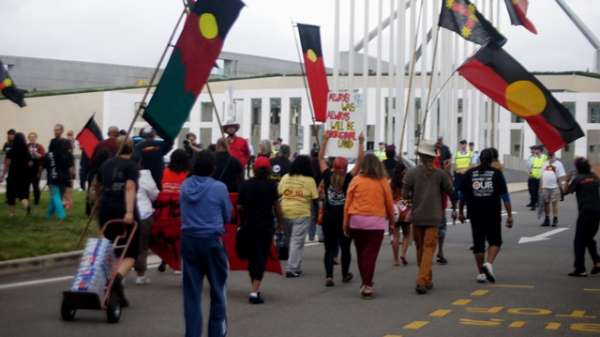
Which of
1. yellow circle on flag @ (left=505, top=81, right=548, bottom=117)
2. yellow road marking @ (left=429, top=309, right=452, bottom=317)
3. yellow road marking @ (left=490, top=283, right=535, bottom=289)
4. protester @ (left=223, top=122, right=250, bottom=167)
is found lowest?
yellow road marking @ (left=490, top=283, right=535, bottom=289)

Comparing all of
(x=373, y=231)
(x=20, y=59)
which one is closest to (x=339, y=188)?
(x=373, y=231)

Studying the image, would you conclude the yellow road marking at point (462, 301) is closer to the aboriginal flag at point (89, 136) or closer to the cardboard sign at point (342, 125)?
the cardboard sign at point (342, 125)

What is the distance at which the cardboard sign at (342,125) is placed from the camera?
18.6 meters

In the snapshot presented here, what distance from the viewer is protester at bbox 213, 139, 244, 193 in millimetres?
14059

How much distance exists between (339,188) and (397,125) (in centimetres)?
3097

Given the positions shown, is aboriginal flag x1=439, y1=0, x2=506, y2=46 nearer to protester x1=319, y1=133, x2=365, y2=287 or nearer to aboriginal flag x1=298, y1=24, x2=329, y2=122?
aboriginal flag x1=298, y1=24, x2=329, y2=122

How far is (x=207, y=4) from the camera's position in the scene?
1201cm

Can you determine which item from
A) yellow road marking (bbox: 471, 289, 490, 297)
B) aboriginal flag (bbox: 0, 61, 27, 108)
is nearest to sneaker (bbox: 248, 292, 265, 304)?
yellow road marking (bbox: 471, 289, 490, 297)

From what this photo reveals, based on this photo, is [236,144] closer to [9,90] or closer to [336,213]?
[336,213]

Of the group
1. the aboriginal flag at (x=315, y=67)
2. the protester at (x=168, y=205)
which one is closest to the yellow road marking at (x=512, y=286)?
the protester at (x=168, y=205)

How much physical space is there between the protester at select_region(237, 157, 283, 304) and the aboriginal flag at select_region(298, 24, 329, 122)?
8.78 metres

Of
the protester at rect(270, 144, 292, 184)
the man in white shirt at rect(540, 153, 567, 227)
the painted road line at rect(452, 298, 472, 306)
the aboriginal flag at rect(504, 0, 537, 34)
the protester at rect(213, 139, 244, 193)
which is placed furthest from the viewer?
the man in white shirt at rect(540, 153, 567, 227)

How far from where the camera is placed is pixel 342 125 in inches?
742

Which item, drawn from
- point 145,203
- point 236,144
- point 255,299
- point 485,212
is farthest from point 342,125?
point 255,299
